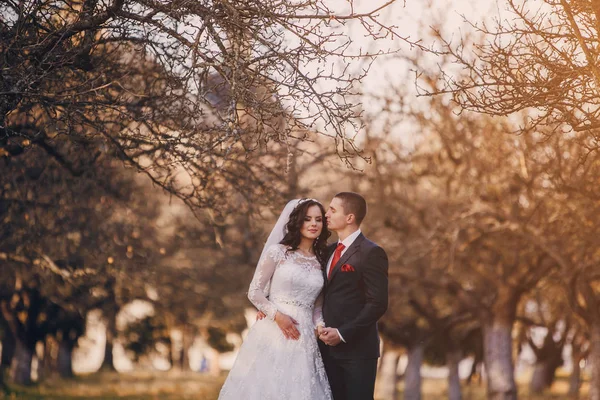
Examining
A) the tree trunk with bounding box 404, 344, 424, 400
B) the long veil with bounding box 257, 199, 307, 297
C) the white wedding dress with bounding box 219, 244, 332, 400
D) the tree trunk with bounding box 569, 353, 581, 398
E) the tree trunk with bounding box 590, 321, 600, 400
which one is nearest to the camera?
the white wedding dress with bounding box 219, 244, 332, 400

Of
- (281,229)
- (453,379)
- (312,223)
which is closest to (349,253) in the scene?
(312,223)

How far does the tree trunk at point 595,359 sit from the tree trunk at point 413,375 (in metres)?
7.91

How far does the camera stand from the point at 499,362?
65.1 ft

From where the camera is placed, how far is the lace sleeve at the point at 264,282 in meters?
7.75

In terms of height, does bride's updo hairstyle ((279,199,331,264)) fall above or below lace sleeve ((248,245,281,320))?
above

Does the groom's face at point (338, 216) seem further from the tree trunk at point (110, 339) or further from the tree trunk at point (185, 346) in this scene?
the tree trunk at point (185, 346)

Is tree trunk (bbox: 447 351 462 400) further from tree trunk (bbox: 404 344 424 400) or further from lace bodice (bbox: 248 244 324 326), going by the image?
lace bodice (bbox: 248 244 324 326)

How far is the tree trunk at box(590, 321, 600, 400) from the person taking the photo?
1722 centimetres

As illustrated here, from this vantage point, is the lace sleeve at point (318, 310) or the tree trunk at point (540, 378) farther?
the tree trunk at point (540, 378)

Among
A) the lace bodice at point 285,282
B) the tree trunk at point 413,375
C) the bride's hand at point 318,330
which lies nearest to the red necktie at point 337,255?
the lace bodice at point 285,282

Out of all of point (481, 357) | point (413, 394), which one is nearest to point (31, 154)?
point (413, 394)

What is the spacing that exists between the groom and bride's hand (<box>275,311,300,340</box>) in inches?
9.2

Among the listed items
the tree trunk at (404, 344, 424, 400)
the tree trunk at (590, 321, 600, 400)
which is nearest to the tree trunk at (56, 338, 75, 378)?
the tree trunk at (404, 344, 424, 400)

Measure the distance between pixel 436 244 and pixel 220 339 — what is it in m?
22.9
